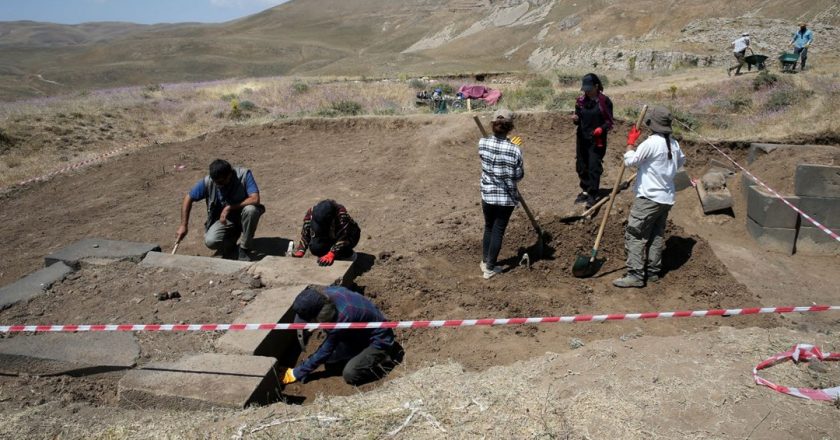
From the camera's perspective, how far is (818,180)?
5992mm

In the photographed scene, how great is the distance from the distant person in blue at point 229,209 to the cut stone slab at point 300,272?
69 cm

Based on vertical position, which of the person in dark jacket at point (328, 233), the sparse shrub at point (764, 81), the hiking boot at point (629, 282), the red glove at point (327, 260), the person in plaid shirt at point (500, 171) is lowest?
the hiking boot at point (629, 282)

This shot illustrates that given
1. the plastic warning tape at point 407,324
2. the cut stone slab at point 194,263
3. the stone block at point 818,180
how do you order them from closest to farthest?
the plastic warning tape at point 407,324 < the cut stone slab at point 194,263 < the stone block at point 818,180

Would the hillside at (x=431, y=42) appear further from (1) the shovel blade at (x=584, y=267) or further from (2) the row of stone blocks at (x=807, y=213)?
(1) the shovel blade at (x=584, y=267)

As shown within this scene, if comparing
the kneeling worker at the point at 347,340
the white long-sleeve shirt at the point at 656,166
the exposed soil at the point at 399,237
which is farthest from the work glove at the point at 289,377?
the white long-sleeve shirt at the point at 656,166

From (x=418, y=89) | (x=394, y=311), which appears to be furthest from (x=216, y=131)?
(x=418, y=89)

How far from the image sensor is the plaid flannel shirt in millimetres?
4938

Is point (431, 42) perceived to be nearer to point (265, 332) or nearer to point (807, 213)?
point (807, 213)

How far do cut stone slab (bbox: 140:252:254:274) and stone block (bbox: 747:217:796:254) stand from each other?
5880mm

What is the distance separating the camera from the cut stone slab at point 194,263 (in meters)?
5.34

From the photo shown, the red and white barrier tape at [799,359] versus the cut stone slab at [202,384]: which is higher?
the red and white barrier tape at [799,359]

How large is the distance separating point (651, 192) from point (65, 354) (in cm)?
511

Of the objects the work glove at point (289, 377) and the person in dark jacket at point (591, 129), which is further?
the person in dark jacket at point (591, 129)

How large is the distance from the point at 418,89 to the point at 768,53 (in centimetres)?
1703
